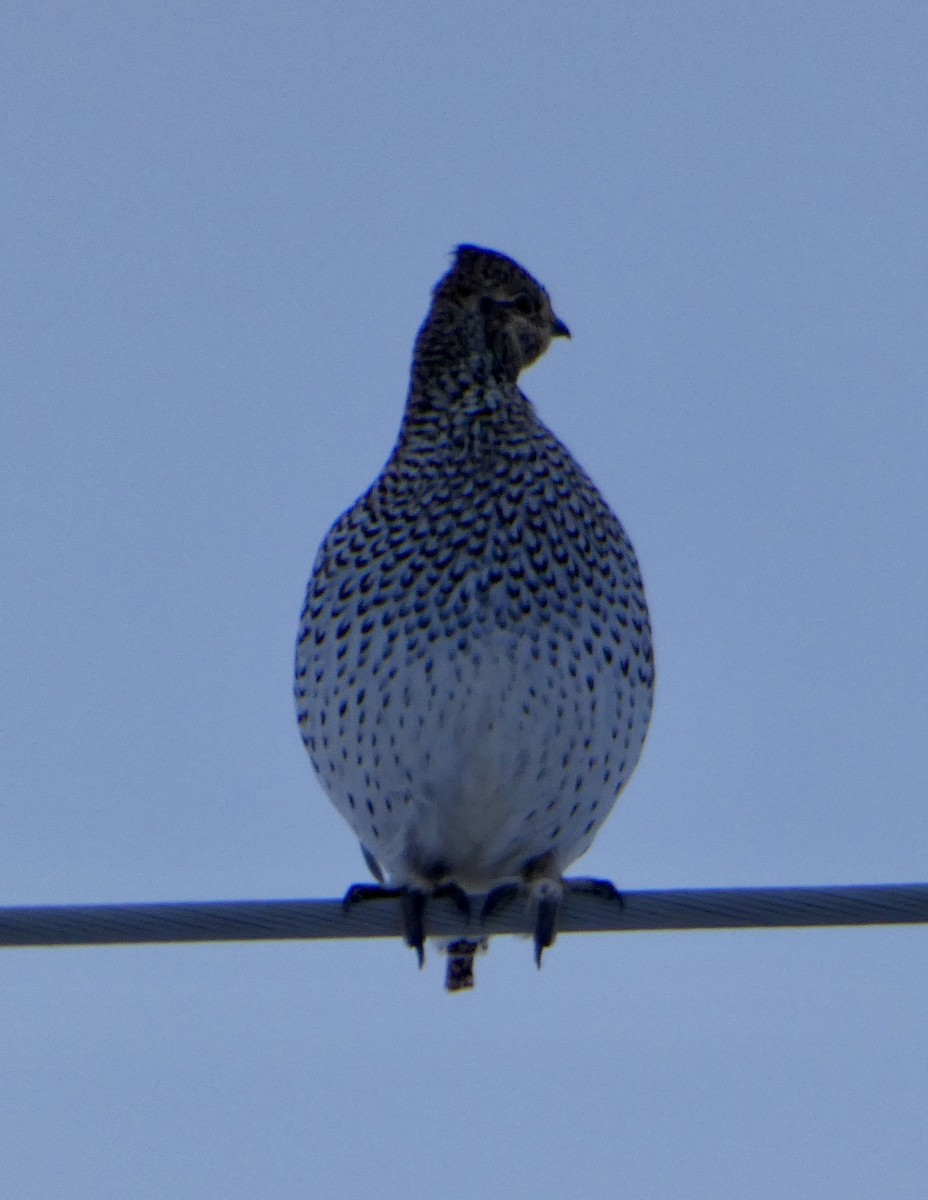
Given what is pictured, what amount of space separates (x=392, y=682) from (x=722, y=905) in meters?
2.40

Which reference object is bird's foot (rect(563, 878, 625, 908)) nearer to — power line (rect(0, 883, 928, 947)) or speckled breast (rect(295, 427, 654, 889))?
speckled breast (rect(295, 427, 654, 889))

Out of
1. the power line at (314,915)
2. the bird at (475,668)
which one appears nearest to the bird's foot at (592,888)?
the bird at (475,668)

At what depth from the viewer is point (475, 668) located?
8.59 metres

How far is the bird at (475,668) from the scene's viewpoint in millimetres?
8625

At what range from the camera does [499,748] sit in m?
8.62

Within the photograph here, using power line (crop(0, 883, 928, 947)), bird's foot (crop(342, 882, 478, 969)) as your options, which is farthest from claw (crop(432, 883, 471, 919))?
power line (crop(0, 883, 928, 947))

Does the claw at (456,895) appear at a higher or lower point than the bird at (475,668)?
lower

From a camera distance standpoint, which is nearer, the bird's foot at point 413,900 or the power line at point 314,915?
the power line at point 314,915

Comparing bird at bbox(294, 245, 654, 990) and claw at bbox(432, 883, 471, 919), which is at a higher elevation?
bird at bbox(294, 245, 654, 990)

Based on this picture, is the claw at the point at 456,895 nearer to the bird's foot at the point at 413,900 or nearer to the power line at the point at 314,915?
the bird's foot at the point at 413,900

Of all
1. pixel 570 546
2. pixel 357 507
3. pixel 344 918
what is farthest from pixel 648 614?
pixel 344 918

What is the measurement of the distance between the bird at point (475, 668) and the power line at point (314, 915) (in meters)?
1.77

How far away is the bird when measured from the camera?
8.62m

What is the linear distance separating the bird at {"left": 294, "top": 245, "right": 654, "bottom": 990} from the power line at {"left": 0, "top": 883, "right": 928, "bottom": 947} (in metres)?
1.77
